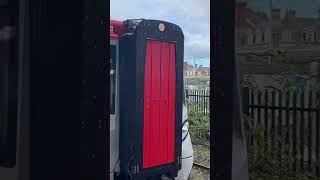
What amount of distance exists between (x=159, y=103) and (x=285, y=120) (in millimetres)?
3738

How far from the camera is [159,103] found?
17.4 feet

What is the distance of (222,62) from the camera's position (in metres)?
1.54

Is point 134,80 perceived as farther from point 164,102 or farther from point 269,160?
point 269,160

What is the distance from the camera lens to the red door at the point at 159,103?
517cm

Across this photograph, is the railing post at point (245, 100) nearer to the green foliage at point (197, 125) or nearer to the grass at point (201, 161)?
the grass at point (201, 161)

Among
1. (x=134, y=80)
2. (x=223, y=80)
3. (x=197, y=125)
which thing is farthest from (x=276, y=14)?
(x=197, y=125)
